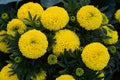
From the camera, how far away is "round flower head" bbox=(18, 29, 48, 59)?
1.45m

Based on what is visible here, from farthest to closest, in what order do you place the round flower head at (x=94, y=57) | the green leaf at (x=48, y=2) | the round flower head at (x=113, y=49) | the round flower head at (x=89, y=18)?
1. the green leaf at (x=48, y=2)
2. the round flower head at (x=113, y=49)
3. the round flower head at (x=89, y=18)
4. the round flower head at (x=94, y=57)

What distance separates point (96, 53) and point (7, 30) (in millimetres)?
490

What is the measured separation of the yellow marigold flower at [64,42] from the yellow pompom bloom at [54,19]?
37 mm

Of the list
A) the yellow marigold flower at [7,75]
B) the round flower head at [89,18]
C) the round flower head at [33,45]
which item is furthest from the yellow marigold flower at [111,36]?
the yellow marigold flower at [7,75]

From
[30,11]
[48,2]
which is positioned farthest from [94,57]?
[48,2]

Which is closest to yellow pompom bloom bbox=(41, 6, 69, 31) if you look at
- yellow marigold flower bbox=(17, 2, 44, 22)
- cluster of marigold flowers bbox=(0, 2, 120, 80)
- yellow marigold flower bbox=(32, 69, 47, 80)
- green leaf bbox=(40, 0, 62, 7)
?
cluster of marigold flowers bbox=(0, 2, 120, 80)

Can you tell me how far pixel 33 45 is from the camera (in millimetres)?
1446

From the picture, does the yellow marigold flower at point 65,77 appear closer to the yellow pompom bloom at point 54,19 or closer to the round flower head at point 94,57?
the round flower head at point 94,57

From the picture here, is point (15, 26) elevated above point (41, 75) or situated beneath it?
elevated above

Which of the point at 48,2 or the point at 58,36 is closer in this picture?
the point at 58,36

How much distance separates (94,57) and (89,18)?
0.67 ft

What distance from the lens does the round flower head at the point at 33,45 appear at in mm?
1450

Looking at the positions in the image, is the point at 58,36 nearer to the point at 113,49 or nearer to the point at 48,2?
the point at 113,49

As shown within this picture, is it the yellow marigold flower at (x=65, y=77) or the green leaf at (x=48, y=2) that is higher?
the green leaf at (x=48, y=2)
